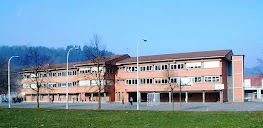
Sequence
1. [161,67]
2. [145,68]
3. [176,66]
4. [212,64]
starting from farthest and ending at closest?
[145,68] → [161,67] → [176,66] → [212,64]

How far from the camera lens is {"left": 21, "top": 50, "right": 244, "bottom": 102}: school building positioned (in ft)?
223

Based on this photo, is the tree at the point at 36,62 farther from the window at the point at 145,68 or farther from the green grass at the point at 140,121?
the green grass at the point at 140,121

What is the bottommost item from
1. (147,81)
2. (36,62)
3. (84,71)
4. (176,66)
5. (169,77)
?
(147,81)

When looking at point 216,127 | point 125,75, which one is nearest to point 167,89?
point 125,75

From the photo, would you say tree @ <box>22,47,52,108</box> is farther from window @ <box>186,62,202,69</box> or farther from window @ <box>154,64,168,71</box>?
window @ <box>186,62,202,69</box>

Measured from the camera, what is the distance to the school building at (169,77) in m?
67.9

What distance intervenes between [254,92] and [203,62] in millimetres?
32527

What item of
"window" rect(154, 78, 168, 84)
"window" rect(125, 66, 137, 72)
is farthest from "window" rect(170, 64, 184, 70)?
"window" rect(125, 66, 137, 72)

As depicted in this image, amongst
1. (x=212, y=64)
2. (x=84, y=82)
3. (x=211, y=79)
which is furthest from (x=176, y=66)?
(x=84, y=82)

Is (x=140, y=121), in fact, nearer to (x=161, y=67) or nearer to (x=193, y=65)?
(x=193, y=65)

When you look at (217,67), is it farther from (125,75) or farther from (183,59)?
(125,75)

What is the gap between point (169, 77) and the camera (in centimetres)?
6456

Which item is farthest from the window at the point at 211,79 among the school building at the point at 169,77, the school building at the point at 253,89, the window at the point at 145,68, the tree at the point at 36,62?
the tree at the point at 36,62

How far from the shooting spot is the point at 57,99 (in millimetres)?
92938
